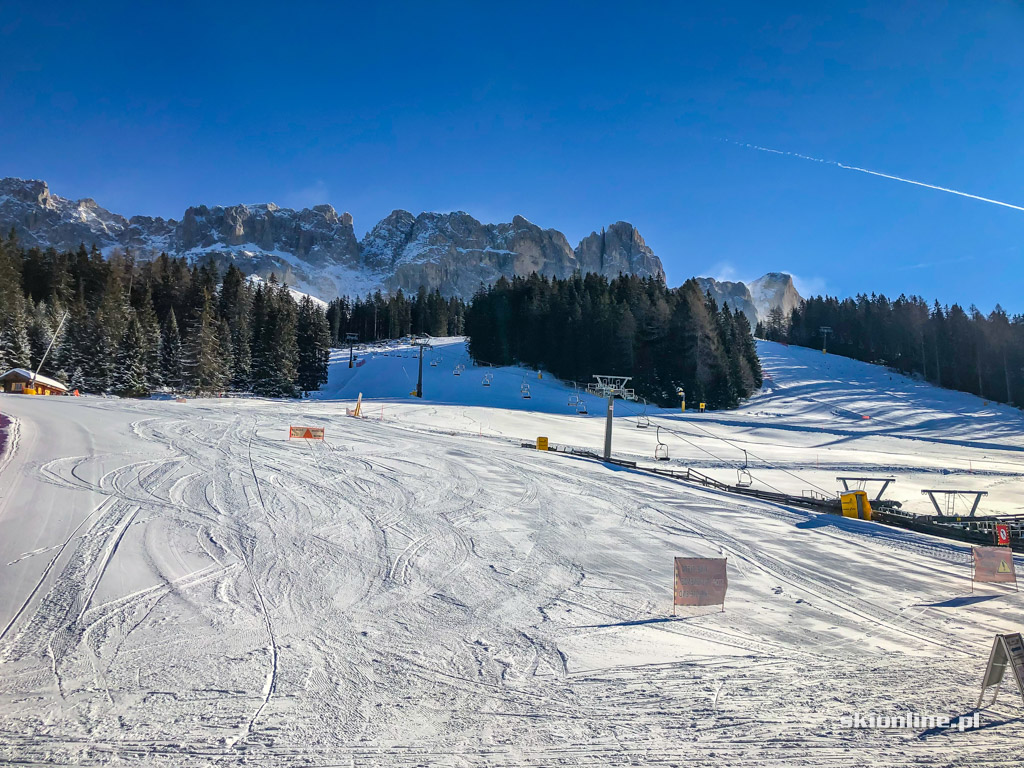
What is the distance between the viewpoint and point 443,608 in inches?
321

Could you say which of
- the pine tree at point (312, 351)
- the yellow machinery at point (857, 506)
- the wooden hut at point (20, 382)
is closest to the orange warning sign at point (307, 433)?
the yellow machinery at point (857, 506)

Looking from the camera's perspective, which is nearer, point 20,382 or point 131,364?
point 20,382

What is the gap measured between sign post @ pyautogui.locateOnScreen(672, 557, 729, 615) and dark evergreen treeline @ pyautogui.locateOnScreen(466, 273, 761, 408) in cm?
4543

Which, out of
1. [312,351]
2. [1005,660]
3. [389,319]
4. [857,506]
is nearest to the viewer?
[1005,660]

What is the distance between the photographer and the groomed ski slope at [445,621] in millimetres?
4984

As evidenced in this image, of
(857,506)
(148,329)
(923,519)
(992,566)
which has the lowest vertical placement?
(923,519)

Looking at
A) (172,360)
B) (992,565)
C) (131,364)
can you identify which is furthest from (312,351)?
(992,565)

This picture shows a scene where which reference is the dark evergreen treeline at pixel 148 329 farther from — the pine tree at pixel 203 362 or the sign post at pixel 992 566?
the sign post at pixel 992 566

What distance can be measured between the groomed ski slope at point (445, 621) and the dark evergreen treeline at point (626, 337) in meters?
33.8

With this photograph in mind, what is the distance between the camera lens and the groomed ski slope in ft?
16.4

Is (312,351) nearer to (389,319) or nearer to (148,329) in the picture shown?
(148,329)

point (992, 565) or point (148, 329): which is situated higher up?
point (148, 329)

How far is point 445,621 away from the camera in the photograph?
770cm

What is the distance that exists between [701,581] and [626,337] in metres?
49.5
